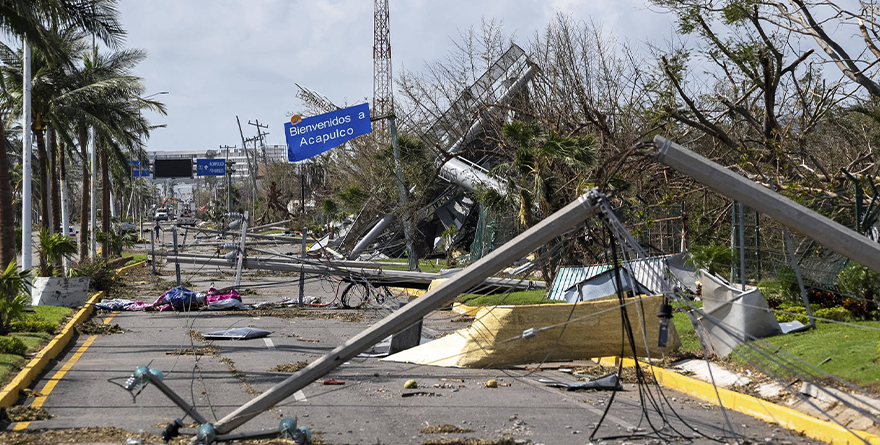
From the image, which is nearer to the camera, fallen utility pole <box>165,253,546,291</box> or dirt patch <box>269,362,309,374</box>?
dirt patch <box>269,362,309,374</box>

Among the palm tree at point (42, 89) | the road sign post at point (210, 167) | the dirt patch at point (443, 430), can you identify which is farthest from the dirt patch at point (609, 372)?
the road sign post at point (210, 167)

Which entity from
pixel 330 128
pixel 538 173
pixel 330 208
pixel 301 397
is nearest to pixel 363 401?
pixel 301 397

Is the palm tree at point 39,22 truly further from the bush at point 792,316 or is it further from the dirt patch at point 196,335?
the bush at point 792,316

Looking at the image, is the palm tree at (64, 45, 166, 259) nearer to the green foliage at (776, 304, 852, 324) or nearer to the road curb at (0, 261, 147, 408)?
the road curb at (0, 261, 147, 408)

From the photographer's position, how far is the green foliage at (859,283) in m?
11.3

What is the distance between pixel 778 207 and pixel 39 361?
9664 millimetres

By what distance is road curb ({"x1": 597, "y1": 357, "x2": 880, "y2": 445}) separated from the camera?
6.79 m

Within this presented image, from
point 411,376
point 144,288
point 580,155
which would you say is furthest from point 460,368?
point 144,288

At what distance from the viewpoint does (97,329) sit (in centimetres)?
1522

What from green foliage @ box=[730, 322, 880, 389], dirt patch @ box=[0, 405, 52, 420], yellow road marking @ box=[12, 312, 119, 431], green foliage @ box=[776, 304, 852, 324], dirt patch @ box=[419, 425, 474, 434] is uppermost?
green foliage @ box=[776, 304, 852, 324]

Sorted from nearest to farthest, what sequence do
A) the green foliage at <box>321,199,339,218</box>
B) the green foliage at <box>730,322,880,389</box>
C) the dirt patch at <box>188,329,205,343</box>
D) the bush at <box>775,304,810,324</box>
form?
the green foliage at <box>730,322,880,389</box>
the bush at <box>775,304,810,324</box>
the dirt patch at <box>188,329,205,343</box>
the green foliage at <box>321,199,339,218</box>

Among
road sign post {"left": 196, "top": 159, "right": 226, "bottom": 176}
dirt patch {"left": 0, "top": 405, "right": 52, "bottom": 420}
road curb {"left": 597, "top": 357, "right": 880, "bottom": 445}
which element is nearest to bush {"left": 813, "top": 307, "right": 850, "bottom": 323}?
road curb {"left": 597, "top": 357, "right": 880, "bottom": 445}

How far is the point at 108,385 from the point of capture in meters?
9.75

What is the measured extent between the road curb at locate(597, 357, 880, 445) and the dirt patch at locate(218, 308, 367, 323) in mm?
9531
